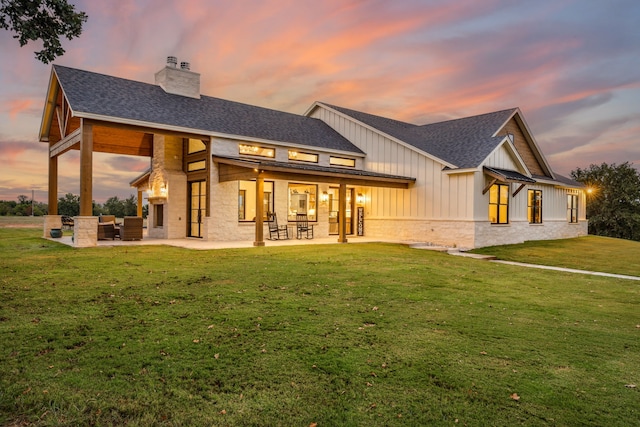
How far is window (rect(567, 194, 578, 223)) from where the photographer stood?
76.0 feet

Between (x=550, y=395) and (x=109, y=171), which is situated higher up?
(x=109, y=171)

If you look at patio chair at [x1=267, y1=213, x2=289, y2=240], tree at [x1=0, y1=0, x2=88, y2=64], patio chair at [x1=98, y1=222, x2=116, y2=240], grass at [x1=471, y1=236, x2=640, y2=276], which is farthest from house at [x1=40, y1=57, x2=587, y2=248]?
tree at [x1=0, y1=0, x2=88, y2=64]

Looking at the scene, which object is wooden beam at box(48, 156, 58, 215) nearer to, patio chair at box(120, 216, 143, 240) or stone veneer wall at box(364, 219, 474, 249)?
patio chair at box(120, 216, 143, 240)

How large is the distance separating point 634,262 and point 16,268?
17839 mm

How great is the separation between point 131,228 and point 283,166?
20.9ft

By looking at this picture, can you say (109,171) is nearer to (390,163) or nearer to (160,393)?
(390,163)

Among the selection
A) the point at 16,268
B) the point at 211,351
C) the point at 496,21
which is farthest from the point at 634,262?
the point at 16,268

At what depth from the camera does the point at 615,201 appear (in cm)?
3909

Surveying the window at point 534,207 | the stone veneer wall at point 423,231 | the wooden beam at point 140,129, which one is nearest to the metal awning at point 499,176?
the stone veneer wall at point 423,231

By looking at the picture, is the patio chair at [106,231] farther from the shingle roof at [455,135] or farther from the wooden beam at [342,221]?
the shingle roof at [455,135]

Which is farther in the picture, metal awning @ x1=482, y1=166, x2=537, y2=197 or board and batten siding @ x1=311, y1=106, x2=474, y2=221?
board and batten siding @ x1=311, y1=106, x2=474, y2=221

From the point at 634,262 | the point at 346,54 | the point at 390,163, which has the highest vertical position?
the point at 346,54

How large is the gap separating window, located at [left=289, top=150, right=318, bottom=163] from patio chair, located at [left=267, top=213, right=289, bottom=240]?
3.00 metres

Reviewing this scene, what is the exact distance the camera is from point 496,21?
590 inches
